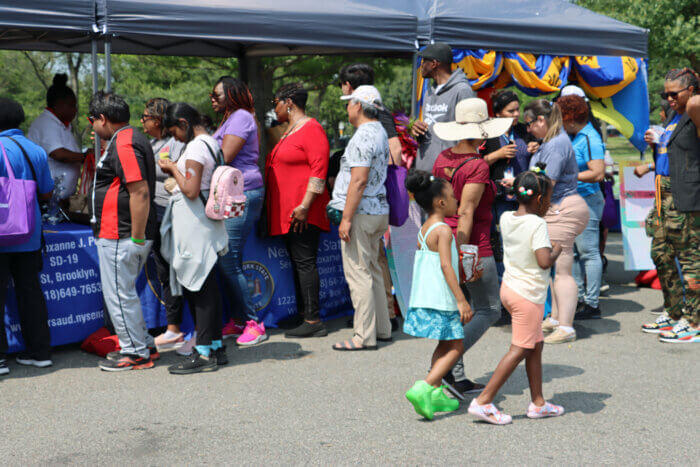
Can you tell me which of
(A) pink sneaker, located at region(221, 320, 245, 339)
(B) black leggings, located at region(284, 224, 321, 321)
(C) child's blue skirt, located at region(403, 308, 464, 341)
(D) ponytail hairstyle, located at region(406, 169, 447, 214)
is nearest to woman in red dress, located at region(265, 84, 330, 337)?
(B) black leggings, located at region(284, 224, 321, 321)

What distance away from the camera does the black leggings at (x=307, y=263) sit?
5.90 m

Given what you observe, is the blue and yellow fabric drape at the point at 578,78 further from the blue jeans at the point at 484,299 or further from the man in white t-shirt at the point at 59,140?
the man in white t-shirt at the point at 59,140

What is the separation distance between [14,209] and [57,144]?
1.44m

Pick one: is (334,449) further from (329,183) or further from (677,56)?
(677,56)

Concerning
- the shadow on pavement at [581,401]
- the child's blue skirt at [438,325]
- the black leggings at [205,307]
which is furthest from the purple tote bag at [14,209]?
the shadow on pavement at [581,401]

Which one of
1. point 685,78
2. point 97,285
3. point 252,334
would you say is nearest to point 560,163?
point 685,78

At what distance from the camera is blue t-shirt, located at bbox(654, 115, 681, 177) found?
603cm

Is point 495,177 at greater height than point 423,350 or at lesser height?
greater

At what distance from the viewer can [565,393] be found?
15.0 feet

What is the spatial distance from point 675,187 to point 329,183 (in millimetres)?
2626

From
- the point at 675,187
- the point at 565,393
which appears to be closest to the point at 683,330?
the point at 675,187

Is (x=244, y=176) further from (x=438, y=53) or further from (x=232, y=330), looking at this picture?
(x=438, y=53)

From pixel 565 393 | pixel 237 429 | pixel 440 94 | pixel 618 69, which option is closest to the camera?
pixel 237 429

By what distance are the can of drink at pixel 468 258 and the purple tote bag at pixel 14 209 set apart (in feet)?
8.91
